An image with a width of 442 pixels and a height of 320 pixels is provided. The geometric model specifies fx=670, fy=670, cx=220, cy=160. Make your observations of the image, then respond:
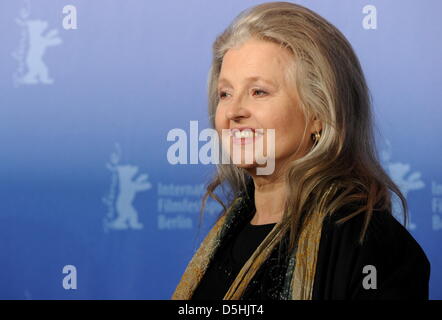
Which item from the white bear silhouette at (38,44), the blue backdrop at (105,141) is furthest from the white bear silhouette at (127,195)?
the white bear silhouette at (38,44)

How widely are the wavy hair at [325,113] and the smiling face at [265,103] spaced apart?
0.02 m

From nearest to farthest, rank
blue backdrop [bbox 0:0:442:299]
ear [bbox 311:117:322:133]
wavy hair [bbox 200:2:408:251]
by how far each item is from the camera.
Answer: wavy hair [bbox 200:2:408:251]
ear [bbox 311:117:322:133]
blue backdrop [bbox 0:0:442:299]

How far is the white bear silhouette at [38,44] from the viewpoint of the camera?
2398mm

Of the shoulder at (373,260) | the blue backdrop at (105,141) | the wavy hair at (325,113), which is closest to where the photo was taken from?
the shoulder at (373,260)

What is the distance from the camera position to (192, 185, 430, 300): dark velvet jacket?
1.21m

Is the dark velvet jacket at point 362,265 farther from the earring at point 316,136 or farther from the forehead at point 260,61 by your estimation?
the forehead at point 260,61

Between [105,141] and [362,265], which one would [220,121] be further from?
[105,141]

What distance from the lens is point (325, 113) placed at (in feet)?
4.69

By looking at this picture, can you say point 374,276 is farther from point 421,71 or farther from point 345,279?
point 421,71

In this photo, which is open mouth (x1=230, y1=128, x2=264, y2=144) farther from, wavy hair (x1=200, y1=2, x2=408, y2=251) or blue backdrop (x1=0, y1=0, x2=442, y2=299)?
blue backdrop (x1=0, y1=0, x2=442, y2=299)

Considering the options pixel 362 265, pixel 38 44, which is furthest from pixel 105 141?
pixel 362 265

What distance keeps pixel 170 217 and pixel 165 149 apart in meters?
0.24

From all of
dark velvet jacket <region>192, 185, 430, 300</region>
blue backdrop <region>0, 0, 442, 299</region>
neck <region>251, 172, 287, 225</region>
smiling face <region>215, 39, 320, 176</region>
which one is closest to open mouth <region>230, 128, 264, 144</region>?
smiling face <region>215, 39, 320, 176</region>

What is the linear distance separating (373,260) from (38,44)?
161cm
